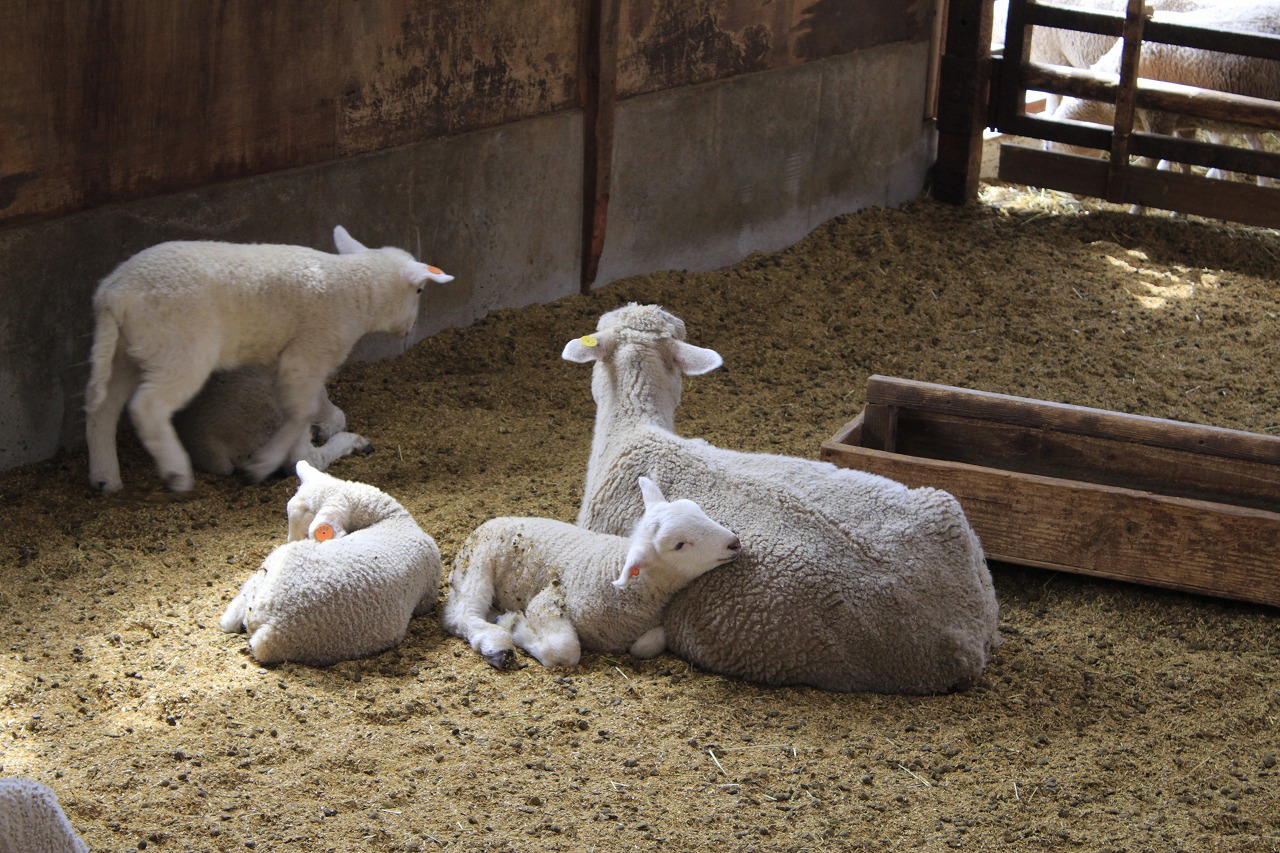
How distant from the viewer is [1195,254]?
905 cm

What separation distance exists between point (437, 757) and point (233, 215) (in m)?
3.08

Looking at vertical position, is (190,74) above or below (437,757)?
above

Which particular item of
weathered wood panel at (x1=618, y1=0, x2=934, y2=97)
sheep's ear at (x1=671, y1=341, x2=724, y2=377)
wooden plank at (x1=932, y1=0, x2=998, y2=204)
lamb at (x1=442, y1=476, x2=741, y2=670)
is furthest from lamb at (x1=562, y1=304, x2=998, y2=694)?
wooden plank at (x1=932, y1=0, x2=998, y2=204)

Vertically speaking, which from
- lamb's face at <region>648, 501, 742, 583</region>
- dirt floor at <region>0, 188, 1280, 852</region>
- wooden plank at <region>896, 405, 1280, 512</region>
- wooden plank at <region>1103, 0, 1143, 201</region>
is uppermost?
wooden plank at <region>1103, 0, 1143, 201</region>

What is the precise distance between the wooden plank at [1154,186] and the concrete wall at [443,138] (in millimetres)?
731

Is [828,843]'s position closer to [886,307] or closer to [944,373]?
[944,373]

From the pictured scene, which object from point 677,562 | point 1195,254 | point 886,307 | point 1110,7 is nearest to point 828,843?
point 677,562

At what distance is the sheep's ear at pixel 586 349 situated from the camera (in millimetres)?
4648

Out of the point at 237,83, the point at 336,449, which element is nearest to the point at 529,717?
the point at 336,449

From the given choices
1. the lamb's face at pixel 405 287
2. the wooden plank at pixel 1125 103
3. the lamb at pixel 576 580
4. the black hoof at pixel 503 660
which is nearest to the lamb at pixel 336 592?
the lamb at pixel 576 580

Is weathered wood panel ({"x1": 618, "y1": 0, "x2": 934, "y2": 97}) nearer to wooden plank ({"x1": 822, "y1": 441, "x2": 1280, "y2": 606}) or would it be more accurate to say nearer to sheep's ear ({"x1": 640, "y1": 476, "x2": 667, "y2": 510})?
wooden plank ({"x1": 822, "y1": 441, "x2": 1280, "y2": 606})

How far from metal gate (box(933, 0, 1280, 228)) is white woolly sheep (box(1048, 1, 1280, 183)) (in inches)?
7.0

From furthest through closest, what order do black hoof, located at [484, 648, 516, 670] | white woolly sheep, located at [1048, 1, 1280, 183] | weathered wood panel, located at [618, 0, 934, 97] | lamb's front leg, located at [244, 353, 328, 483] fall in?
1. white woolly sheep, located at [1048, 1, 1280, 183]
2. weathered wood panel, located at [618, 0, 934, 97]
3. lamb's front leg, located at [244, 353, 328, 483]
4. black hoof, located at [484, 648, 516, 670]

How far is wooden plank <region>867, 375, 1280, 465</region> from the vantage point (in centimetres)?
492
